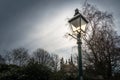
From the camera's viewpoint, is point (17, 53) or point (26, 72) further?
point (17, 53)

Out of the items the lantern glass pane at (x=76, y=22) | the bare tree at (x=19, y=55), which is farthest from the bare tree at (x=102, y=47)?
the bare tree at (x=19, y=55)

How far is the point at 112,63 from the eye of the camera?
1015 cm

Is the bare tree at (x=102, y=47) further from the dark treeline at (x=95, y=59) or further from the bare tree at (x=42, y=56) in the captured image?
the bare tree at (x=42, y=56)

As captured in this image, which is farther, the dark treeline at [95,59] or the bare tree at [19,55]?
the bare tree at [19,55]

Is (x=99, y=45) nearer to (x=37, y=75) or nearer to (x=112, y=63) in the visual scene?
(x=112, y=63)

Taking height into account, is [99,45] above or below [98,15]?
below

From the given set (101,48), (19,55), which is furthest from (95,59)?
(19,55)

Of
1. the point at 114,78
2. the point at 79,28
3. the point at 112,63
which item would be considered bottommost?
the point at 114,78

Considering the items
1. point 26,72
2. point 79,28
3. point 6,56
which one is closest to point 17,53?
point 6,56

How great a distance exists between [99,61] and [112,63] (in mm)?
767

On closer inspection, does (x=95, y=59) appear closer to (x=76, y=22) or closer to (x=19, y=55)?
(x=76, y=22)

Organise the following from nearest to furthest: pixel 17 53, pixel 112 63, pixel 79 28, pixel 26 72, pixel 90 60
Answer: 1. pixel 79 28
2. pixel 112 63
3. pixel 90 60
4. pixel 26 72
5. pixel 17 53

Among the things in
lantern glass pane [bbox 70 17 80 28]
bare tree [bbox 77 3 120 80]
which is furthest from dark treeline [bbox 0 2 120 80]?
lantern glass pane [bbox 70 17 80 28]

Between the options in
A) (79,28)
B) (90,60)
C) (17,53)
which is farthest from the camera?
(17,53)
